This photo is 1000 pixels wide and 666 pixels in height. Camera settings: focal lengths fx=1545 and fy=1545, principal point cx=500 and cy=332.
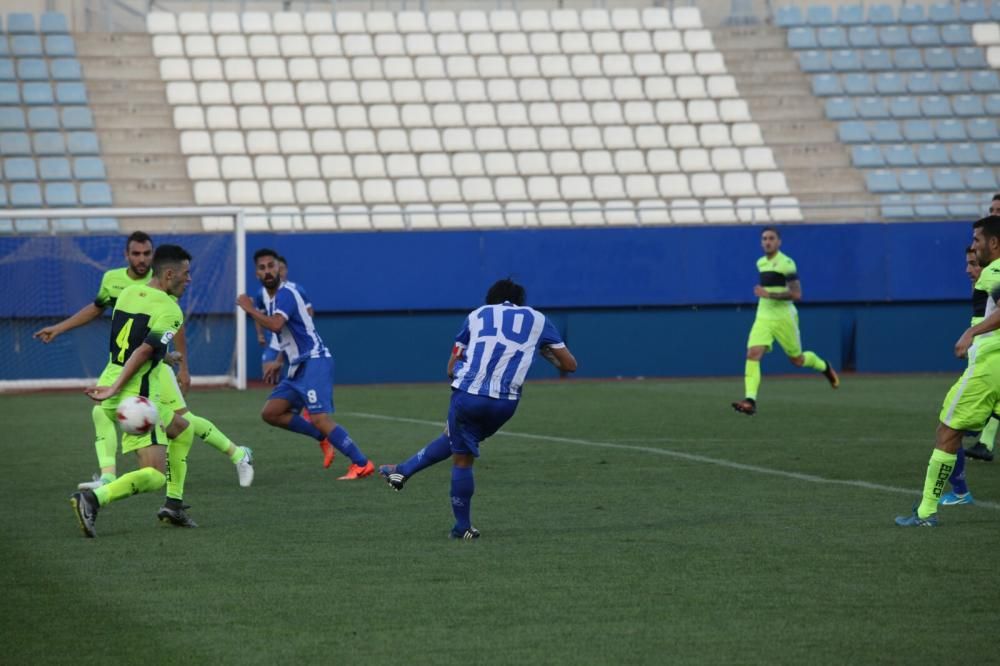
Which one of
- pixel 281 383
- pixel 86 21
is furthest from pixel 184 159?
pixel 281 383

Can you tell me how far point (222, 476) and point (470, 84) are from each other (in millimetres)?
17500

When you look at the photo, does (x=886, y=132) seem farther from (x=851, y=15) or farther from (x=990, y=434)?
(x=990, y=434)

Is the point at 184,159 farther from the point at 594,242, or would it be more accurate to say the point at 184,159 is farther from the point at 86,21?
the point at 594,242

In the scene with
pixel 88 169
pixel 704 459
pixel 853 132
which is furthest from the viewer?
pixel 853 132

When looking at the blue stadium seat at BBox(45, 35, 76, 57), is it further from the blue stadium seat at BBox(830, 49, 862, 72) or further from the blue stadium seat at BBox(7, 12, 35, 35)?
the blue stadium seat at BBox(830, 49, 862, 72)

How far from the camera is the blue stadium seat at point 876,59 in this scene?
30.6 meters

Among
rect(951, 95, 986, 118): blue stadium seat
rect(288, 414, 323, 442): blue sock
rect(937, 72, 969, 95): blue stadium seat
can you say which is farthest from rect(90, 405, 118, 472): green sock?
rect(937, 72, 969, 95): blue stadium seat

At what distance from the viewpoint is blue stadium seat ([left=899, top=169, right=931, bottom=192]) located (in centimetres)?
2844

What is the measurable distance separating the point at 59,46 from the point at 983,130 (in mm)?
17407

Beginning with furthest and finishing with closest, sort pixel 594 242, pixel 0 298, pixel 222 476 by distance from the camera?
pixel 594 242 → pixel 0 298 → pixel 222 476

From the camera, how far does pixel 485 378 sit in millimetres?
8852

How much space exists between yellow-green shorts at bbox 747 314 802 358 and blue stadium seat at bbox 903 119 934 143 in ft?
39.4

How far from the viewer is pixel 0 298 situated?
2309 centimetres

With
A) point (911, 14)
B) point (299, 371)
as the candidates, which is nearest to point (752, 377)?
point (299, 371)
